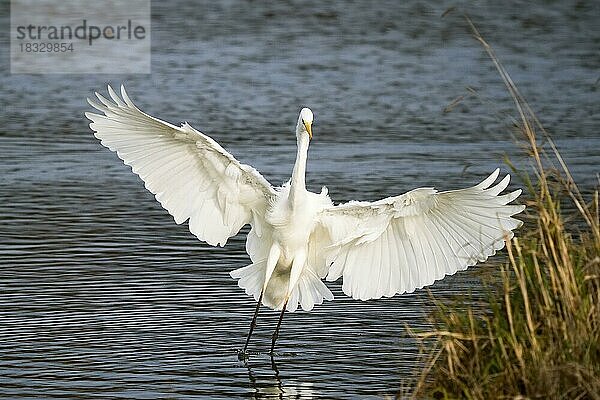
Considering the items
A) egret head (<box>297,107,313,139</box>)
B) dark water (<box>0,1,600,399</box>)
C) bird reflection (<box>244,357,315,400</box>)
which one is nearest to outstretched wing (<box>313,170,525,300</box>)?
dark water (<box>0,1,600,399</box>)

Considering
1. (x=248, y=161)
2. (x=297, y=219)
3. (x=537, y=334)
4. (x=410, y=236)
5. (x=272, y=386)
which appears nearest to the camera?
(x=537, y=334)

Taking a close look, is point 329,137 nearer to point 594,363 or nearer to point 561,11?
point 594,363

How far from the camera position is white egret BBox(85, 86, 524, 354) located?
311 inches

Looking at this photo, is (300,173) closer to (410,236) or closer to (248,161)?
(410,236)

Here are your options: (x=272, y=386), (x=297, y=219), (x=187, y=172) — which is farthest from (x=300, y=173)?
(x=272, y=386)

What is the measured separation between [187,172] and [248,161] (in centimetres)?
509

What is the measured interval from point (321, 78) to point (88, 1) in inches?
313

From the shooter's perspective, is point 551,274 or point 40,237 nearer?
point 551,274

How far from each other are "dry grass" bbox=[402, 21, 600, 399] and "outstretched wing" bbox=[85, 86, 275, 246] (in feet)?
7.22

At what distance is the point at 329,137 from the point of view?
14.8m

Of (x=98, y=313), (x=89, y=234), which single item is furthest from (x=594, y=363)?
(x=89, y=234)

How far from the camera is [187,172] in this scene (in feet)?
27.3

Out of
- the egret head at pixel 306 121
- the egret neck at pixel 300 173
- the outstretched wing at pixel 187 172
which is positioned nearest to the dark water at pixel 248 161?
the outstretched wing at pixel 187 172

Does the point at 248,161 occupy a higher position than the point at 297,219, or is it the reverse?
the point at 297,219
